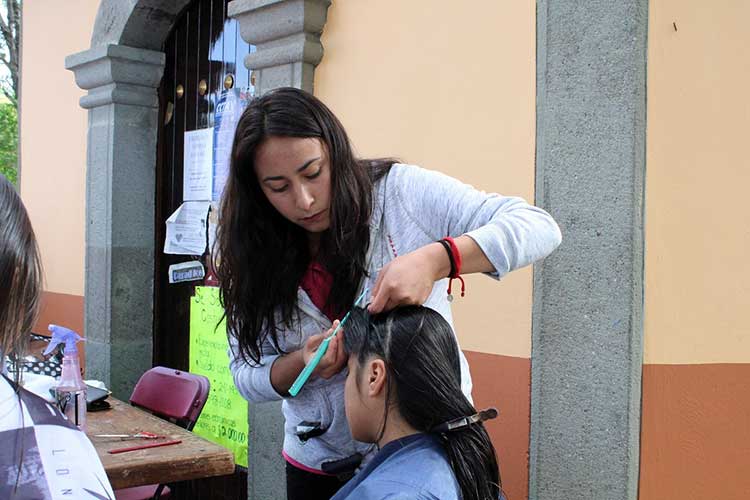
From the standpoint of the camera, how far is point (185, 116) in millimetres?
4699

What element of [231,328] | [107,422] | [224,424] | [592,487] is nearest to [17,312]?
[231,328]

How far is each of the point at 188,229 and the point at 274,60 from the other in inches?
56.4

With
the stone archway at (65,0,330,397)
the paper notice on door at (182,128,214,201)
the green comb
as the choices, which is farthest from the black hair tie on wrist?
the stone archway at (65,0,330,397)

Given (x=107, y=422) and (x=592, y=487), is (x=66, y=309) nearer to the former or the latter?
(x=107, y=422)

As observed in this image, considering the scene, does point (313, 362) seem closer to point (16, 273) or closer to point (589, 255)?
point (16, 273)

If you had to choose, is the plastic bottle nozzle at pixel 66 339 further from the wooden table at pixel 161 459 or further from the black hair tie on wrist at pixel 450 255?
the black hair tie on wrist at pixel 450 255

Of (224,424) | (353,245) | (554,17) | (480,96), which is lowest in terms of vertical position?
(224,424)

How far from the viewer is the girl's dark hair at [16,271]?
4.21 ft

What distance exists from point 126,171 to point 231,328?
3.11 meters

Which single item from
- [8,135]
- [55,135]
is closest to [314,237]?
[55,135]

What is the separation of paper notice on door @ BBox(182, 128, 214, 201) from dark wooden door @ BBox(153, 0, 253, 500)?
62mm

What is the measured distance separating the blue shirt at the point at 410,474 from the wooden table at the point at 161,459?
2.72 ft

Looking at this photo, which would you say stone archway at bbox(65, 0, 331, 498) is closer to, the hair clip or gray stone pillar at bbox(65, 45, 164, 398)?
gray stone pillar at bbox(65, 45, 164, 398)

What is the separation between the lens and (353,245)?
1803 mm
